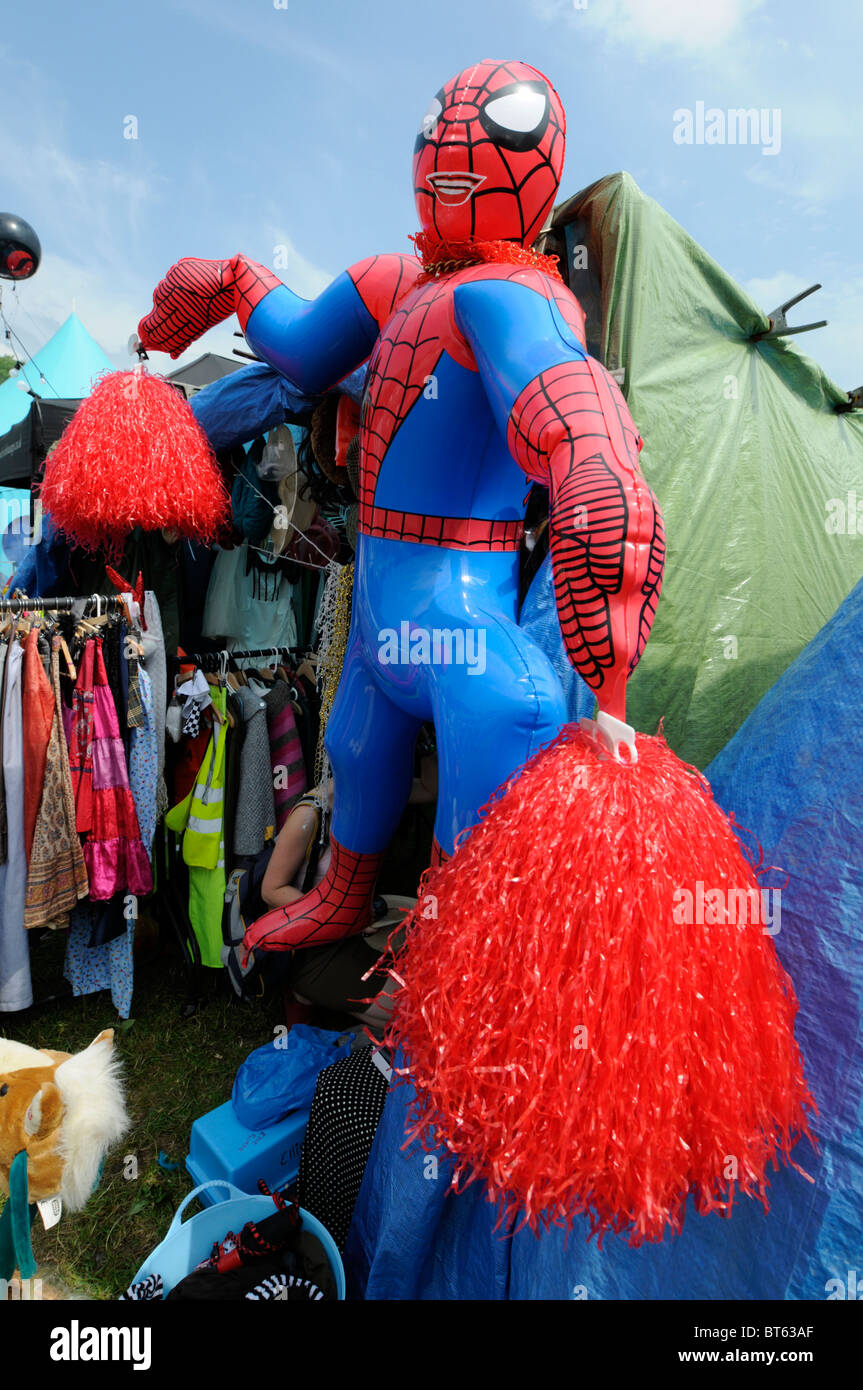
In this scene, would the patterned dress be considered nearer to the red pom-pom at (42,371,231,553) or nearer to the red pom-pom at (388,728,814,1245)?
the red pom-pom at (42,371,231,553)

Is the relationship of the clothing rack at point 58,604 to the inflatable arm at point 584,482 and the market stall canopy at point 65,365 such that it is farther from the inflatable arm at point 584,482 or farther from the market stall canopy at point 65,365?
the market stall canopy at point 65,365

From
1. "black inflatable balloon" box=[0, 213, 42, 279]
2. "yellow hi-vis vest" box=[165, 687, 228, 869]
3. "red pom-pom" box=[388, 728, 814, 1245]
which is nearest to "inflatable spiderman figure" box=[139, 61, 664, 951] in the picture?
"red pom-pom" box=[388, 728, 814, 1245]

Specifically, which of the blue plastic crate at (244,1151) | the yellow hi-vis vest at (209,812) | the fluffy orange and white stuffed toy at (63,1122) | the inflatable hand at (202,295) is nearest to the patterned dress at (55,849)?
the yellow hi-vis vest at (209,812)

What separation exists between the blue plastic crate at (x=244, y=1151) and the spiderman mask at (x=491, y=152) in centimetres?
190

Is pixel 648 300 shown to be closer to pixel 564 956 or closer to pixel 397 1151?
pixel 564 956

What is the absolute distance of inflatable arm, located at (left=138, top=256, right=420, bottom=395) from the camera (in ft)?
4.01

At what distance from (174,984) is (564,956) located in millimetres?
2365

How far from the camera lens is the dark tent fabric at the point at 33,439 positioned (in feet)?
7.56

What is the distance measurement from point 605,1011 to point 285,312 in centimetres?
131

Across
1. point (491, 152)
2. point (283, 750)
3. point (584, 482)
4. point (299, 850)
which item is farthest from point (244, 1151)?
point (491, 152)

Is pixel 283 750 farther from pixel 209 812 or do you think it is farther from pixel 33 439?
pixel 33 439

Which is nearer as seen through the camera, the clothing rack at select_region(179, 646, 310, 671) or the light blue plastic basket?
the light blue plastic basket

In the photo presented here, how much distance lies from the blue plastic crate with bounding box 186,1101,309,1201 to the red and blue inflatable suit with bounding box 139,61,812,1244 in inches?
45.0

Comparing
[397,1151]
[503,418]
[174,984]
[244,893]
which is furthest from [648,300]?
[174,984]
